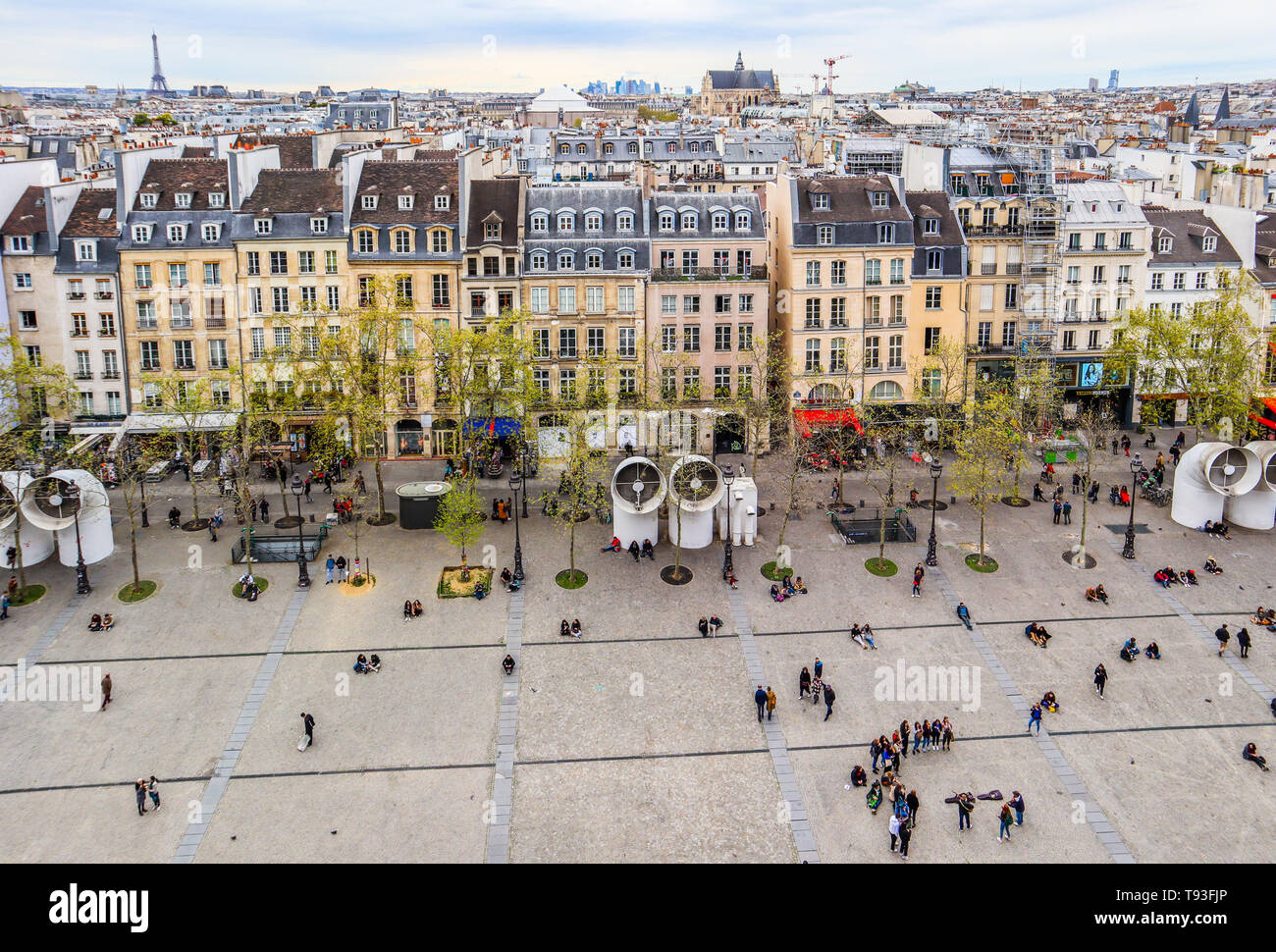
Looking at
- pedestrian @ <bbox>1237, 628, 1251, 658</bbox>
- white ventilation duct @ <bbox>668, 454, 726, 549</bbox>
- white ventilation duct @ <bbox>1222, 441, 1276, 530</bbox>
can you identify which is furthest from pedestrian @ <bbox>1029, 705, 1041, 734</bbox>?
white ventilation duct @ <bbox>1222, 441, 1276, 530</bbox>

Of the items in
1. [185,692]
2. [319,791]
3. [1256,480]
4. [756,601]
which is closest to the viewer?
[319,791]

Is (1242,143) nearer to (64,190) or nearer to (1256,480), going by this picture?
(1256,480)

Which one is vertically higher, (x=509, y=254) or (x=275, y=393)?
(x=509, y=254)

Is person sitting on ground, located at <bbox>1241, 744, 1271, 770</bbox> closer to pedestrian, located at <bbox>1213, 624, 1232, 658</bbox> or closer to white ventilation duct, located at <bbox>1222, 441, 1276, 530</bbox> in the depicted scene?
pedestrian, located at <bbox>1213, 624, 1232, 658</bbox>

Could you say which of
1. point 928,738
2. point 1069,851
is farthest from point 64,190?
point 1069,851

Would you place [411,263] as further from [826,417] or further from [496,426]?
[826,417]

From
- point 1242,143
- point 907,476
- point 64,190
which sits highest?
point 1242,143

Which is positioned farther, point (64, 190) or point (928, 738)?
point (64, 190)
